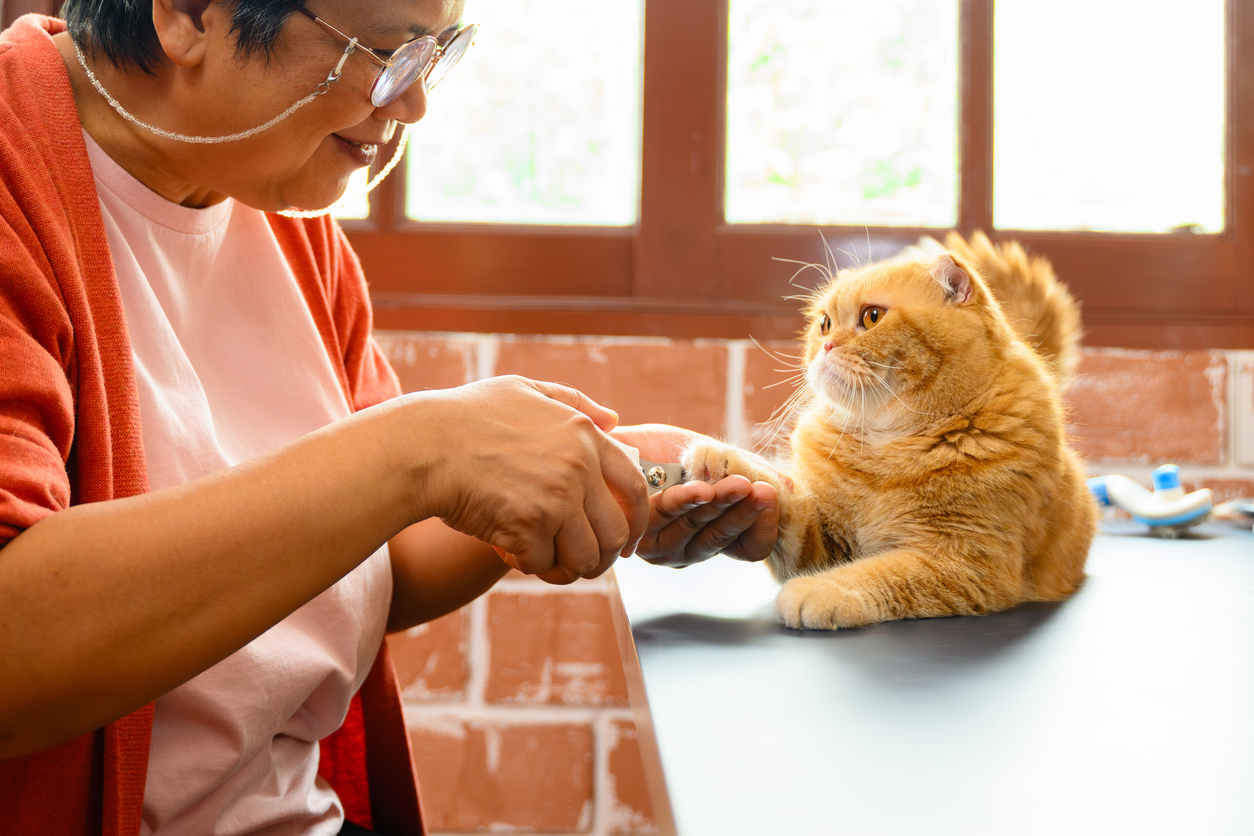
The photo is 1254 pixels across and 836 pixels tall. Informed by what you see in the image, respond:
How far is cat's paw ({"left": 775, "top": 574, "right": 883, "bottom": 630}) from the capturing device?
61cm

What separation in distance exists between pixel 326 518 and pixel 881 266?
1.85 ft

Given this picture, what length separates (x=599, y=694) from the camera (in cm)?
127

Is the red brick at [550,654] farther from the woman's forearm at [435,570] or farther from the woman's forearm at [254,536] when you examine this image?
the woman's forearm at [254,536]

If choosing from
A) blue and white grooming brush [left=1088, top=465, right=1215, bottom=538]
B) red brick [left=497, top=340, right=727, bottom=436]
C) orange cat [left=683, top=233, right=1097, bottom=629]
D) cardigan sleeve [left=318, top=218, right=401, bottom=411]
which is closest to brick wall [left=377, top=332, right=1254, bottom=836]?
red brick [left=497, top=340, right=727, bottom=436]

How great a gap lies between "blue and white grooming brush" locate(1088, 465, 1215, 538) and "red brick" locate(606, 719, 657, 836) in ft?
2.33

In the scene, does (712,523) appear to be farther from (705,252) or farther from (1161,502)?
(705,252)

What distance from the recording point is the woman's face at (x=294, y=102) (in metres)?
0.64

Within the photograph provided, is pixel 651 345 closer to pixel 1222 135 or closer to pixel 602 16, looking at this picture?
pixel 602 16

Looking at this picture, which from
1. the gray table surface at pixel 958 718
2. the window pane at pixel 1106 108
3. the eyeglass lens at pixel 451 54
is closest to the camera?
Result: the gray table surface at pixel 958 718

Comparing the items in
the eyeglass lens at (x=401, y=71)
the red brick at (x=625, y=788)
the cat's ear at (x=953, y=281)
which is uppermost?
the eyeglass lens at (x=401, y=71)

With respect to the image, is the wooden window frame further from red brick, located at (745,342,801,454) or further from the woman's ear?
the woman's ear

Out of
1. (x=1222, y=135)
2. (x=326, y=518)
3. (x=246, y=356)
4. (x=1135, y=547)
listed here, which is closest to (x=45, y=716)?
(x=326, y=518)

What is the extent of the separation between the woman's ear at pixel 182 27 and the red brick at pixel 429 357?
66 centimetres

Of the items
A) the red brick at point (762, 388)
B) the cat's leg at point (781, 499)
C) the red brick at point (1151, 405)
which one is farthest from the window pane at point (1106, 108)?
the cat's leg at point (781, 499)
